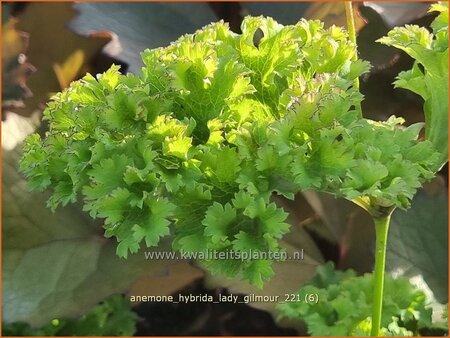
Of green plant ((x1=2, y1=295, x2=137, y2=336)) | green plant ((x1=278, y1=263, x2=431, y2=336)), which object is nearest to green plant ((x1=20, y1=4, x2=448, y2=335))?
green plant ((x1=278, y1=263, x2=431, y2=336))

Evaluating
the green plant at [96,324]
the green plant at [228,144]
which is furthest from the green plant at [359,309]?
the green plant at [96,324]

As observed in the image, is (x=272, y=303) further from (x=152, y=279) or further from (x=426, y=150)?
(x=426, y=150)

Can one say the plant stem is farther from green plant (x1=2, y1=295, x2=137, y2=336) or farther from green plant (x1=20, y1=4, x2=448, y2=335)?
green plant (x1=2, y1=295, x2=137, y2=336)

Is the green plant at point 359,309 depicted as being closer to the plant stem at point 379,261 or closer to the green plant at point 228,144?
the plant stem at point 379,261

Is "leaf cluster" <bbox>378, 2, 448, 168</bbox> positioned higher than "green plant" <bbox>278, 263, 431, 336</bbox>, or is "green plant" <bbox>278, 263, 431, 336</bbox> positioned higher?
"leaf cluster" <bbox>378, 2, 448, 168</bbox>

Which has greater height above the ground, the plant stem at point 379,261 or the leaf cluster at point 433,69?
the leaf cluster at point 433,69

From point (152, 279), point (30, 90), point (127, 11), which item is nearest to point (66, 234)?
point (152, 279)
